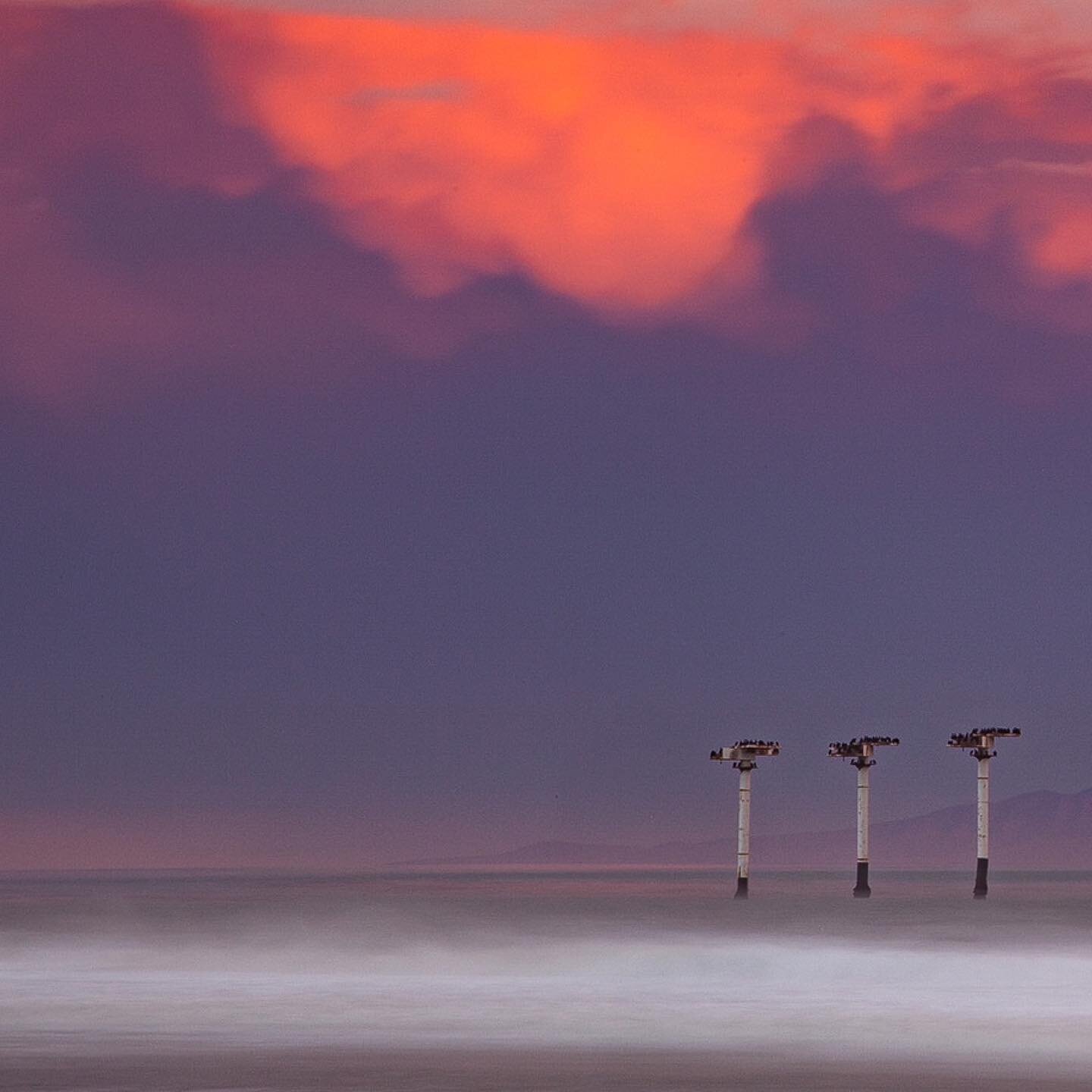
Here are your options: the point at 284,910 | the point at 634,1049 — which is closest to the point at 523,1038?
the point at 634,1049

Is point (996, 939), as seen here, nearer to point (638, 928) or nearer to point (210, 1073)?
point (638, 928)

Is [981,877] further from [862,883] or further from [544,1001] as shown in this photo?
[544,1001]

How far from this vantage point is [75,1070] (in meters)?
36.4

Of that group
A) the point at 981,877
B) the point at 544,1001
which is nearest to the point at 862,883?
the point at 981,877

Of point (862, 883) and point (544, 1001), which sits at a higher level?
point (862, 883)

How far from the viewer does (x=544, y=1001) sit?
58.6 m

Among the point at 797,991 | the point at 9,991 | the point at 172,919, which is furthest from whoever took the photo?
the point at 172,919

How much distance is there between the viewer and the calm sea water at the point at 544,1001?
3709 centimetres

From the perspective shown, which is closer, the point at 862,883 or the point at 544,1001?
the point at 544,1001

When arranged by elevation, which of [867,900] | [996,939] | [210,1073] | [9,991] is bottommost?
[210,1073]

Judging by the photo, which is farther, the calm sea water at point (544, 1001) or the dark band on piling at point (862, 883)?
the dark band on piling at point (862, 883)

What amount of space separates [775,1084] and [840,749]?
93.1 meters

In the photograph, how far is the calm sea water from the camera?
37.1m

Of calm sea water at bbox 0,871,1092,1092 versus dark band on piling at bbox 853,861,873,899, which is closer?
calm sea water at bbox 0,871,1092,1092
